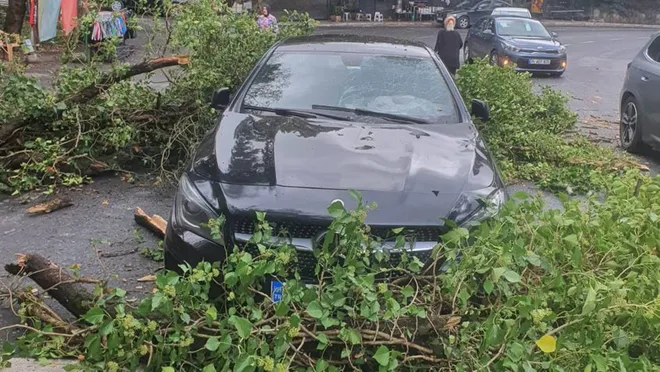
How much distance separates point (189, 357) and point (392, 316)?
0.90m

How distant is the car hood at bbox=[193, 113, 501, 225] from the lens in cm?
349

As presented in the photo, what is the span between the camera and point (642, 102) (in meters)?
8.45

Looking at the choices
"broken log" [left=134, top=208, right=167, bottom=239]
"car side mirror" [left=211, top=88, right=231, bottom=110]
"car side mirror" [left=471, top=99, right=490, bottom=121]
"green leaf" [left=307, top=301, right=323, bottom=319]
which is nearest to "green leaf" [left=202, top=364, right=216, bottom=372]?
"green leaf" [left=307, top=301, right=323, bottom=319]

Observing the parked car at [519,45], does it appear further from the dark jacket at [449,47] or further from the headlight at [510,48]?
the dark jacket at [449,47]

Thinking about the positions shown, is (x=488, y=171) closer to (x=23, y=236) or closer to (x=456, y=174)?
(x=456, y=174)

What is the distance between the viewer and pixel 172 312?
2.84m

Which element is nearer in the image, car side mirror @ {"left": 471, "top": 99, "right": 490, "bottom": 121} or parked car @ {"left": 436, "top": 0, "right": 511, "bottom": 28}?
car side mirror @ {"left": 471, "top": 99, "right": 490, "bottom": 121}

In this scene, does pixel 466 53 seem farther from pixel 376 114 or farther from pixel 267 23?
pixel 376 114

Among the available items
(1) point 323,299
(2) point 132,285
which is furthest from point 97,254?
(1) point 323,299

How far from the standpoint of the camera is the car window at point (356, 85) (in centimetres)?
495

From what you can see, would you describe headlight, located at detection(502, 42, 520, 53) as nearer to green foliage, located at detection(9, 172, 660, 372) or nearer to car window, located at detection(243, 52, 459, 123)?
car window, located at detection(243, 52, 459, 123)

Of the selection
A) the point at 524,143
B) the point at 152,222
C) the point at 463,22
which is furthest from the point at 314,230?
the point at 463,22

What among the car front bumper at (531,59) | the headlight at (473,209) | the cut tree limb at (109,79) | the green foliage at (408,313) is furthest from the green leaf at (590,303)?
the car front bumper at (531,59)

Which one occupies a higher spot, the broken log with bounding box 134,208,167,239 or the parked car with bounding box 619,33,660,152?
the parked car with bounding box 619,33,660,152
